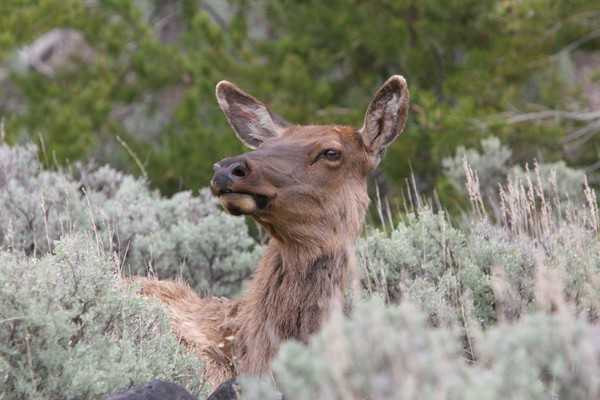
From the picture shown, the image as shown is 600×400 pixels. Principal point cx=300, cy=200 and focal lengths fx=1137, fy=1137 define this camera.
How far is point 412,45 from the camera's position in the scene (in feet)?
46.2

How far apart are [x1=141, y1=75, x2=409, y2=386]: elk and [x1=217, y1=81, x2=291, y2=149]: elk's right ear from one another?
37cm

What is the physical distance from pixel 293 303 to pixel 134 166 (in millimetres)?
7710

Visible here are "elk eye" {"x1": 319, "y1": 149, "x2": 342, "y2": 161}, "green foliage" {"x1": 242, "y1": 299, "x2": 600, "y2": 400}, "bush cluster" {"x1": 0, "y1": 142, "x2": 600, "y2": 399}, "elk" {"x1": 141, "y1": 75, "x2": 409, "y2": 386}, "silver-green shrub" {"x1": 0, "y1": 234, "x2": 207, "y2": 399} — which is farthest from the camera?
"elk eye" {"x1": 319, "y1": 149, "x2": 342, "y2": 161}

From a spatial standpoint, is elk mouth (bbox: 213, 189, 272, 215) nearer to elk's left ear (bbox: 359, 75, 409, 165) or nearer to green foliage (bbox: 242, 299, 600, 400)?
elk's left ear (bbox: 359, 75, 409, 165)

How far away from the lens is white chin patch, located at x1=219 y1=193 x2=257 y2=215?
5.57m

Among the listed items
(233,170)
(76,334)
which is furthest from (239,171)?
(76,334)

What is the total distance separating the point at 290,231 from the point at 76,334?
1.49 metres

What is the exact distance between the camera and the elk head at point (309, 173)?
5668 millimetres

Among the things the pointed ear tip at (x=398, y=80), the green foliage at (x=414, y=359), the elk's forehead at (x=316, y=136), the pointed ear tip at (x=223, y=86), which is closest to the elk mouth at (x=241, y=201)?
the elk's forehead at (x=316, y=136)

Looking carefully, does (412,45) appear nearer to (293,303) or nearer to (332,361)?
(293,303)

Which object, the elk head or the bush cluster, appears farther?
the elk head

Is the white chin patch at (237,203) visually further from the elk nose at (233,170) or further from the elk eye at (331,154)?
the elk eye at (331,154)

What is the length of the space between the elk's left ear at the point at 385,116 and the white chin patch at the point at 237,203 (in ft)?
3.93

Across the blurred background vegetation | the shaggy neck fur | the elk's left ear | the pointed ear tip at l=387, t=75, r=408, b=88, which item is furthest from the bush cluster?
the blurred background vegetation
